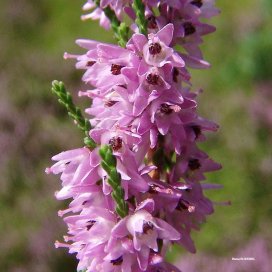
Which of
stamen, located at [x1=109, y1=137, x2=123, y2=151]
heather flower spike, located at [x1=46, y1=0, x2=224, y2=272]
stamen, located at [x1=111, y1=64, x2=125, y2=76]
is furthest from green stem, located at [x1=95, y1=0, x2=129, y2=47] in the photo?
stamen, located at [x1=109, y1=137, x2=123, y2=151]

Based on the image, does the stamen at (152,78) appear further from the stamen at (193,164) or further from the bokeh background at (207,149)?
the bokeh background at (207,149)

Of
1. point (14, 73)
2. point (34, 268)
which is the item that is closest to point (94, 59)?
point (34, 268)

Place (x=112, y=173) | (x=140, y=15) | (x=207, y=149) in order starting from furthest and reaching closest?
(x=207, y=149)
(x=140, y=15)
(x=112, y=173)

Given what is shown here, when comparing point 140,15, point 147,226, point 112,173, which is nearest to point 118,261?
point 147,226

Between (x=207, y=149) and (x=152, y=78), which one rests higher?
(x=152, y=78)

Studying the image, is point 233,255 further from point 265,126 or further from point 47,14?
point 47,14

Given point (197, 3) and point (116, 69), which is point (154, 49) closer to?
point (116, 69)
